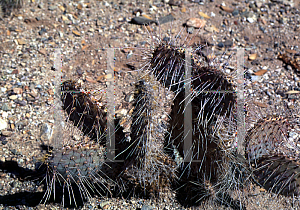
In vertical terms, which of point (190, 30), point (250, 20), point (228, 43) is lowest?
point (228, 43)

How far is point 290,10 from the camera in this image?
378 cm

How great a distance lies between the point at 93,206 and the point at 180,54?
1.28 m

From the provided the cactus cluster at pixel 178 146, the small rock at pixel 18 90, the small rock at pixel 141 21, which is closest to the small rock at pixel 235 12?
the small rock at pixel 141 21

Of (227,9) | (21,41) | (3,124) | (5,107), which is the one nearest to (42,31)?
(21,41)

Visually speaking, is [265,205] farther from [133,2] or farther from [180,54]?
[133,2]

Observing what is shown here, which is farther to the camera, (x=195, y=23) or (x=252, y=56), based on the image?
(x=195, y=23)

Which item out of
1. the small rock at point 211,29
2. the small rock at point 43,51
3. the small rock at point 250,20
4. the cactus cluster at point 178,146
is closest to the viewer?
the cactus cluster at point 178,146

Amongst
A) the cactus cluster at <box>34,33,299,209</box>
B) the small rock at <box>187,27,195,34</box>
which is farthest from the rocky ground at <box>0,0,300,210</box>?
the cactus cluster at <box>34,33,299,209</box>

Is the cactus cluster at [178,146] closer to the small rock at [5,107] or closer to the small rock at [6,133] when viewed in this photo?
the small rock at [6,133]

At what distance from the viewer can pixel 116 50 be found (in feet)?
10.6

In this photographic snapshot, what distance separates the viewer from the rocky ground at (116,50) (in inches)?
91.7

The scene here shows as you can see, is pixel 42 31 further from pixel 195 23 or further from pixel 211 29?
pixel 211 29

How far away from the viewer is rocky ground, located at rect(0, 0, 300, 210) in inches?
91.7

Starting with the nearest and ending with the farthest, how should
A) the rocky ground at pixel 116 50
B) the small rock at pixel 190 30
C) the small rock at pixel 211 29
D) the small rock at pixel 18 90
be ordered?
1. the rocky ground at pixel 116 50
2. the small rock at pixel 18 90
3. the small rock at pixel 190 30
4. the small rock at pixel 211 29
